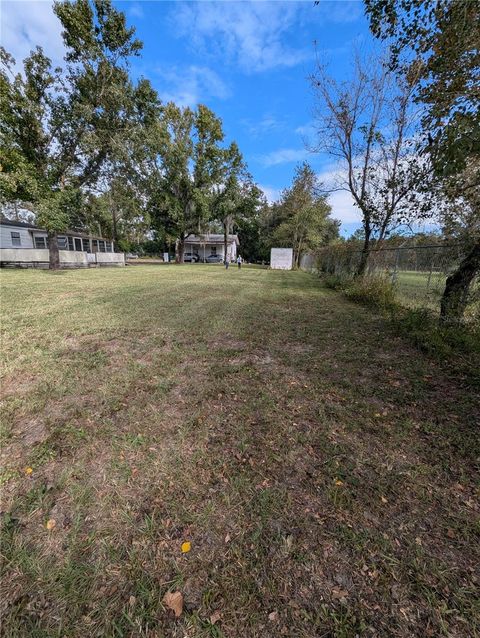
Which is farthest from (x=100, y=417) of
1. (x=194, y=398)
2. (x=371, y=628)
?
(x=371, y=628)

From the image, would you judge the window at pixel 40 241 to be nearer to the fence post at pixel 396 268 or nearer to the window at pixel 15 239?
the window at pixel 15 239

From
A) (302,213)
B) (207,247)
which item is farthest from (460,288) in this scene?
(207,247)

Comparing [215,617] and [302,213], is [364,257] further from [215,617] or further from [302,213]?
[302,213]

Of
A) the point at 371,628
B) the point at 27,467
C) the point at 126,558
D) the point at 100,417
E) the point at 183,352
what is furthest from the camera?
the point at 183,352

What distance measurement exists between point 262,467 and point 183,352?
2351 millimetres

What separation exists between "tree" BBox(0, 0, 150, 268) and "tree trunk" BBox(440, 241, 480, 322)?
14993mm

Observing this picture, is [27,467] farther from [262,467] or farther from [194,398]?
[262,467]

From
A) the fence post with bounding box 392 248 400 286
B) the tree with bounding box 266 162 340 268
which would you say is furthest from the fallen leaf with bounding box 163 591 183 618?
the tree with bounding box 266 162 340 268

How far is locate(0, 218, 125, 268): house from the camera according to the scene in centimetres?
1741

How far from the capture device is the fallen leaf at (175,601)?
1.20 meters

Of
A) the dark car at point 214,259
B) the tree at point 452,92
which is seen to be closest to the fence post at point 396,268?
the tree at point 452,92

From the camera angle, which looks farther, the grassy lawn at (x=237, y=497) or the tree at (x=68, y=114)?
the tree at (x=68, y=114)

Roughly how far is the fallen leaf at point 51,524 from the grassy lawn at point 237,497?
17mm

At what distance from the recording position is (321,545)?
1.46 m
